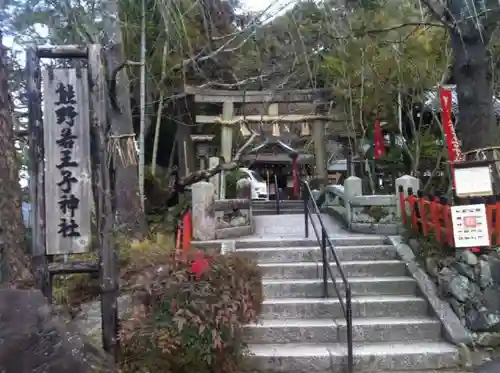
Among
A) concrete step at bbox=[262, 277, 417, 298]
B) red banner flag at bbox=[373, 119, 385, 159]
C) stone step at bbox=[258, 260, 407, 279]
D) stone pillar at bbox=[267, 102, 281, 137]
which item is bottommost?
concrete step at bbox=[262, 277, 417, 298]

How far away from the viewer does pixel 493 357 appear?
18.8 ft

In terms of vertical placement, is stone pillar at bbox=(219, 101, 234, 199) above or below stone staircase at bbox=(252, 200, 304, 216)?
above

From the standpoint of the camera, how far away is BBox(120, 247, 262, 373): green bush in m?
4.48

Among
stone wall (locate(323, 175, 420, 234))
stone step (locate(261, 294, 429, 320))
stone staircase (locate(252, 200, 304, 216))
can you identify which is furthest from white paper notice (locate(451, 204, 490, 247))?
stone staircase (locate(252, 200, 304, 216))

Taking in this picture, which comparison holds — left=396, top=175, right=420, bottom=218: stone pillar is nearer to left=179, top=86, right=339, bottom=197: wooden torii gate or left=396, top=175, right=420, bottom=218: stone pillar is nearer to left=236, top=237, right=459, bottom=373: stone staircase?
left=236, top=237, right=459, bottom=373: stone staircase

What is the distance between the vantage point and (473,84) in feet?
26.3

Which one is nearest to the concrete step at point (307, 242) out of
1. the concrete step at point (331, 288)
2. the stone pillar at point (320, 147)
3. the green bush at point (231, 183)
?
the concrete step at point (331, 288)

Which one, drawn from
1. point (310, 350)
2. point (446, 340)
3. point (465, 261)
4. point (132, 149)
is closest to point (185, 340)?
point (310, 350)

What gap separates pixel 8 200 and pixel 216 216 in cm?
414

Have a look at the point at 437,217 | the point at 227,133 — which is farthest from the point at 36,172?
the point at 227,133

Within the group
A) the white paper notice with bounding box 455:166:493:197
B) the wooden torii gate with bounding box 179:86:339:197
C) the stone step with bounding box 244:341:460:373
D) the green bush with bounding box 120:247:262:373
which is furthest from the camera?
the wooden torii gate with bounding box 179:86:339:197

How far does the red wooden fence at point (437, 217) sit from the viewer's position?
6.49 m

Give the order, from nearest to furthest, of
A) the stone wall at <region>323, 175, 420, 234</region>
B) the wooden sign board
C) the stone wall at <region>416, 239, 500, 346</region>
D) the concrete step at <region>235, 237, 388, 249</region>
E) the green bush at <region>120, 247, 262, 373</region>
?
the green bush at <region>120, 247, 262, 373</region>, the wooden sign board, the stone wall at <region>416, 239, 500, 346</region>, the concrete step at <region>235, 237, 388, 249</region>, the stone wall at <region>323, 175, 420, 234</region>

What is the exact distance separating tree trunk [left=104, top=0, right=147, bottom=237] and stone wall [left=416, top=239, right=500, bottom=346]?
5.47m
